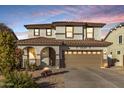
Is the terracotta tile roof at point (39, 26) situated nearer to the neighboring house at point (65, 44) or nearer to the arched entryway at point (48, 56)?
the neighboring house at point (65, 44)

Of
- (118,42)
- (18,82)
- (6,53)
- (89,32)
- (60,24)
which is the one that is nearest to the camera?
(18,82)

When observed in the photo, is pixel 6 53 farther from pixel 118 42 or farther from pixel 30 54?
pixel 118 42

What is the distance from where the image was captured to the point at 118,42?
164 ft

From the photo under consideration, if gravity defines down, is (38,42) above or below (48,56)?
above

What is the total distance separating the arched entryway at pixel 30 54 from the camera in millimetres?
43319

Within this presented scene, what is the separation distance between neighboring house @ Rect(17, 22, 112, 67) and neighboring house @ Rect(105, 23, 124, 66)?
10.1ft

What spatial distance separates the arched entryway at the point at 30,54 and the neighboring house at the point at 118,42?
1250cm

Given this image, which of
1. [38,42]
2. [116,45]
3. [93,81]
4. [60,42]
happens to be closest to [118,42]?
[116,45]

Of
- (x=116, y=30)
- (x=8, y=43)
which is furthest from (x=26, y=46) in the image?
(x=116, y=30)

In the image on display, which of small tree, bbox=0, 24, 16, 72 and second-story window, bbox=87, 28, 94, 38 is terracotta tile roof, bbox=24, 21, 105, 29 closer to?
second-story window, bbox=87, 28, 94, 38

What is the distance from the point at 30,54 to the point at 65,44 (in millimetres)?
4554

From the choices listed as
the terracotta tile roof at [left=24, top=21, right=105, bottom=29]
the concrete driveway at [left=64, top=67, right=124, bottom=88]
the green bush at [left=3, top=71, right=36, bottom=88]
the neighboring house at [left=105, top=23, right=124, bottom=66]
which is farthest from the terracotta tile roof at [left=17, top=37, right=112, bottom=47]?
the green bush at [left=3, top=71, right=36, bottom=88]

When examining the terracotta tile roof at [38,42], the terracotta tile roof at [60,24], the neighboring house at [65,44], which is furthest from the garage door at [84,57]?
the terracotta tile roof at [60,24]

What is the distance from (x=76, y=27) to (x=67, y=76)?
1382 centimetres
